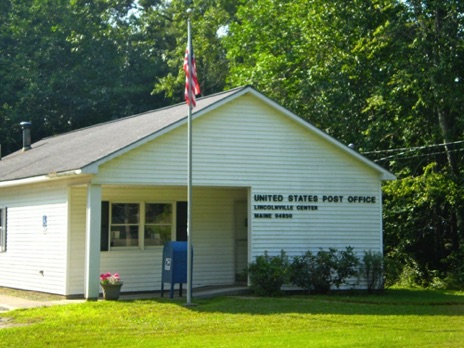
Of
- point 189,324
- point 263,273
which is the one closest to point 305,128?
point 263,273

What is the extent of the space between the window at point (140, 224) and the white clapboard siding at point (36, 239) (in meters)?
1.46

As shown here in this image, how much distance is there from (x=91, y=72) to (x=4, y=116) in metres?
5.80

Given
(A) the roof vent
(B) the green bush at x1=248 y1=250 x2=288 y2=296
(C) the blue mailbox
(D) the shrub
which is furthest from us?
(A) the roof vent

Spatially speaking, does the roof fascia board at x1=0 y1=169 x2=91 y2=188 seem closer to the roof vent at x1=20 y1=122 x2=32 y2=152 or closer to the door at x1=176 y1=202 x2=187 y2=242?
the door at x1=176 y1=202 x2=187 y2=242

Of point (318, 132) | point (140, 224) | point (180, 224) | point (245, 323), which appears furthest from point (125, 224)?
point (245, 323)

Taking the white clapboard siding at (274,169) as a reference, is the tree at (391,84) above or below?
above

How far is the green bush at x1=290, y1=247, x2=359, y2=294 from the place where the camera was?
21344mm

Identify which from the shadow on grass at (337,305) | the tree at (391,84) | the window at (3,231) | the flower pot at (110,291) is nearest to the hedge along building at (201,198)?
the window at (3,231)

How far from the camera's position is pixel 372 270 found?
22.1 meters

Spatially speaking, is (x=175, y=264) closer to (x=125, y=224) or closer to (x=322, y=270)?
(x=125, y=224)

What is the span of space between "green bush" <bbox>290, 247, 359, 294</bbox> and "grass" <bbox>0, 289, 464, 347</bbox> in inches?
46.0

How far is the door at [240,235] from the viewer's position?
23984 millimetres

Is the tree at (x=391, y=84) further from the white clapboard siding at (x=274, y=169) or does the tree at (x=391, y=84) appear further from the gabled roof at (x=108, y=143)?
the gabled roof at (x=108, y=143)

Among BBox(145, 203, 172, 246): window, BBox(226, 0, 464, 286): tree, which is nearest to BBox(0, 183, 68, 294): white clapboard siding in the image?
BBox(145, 203, 172, 246): window
